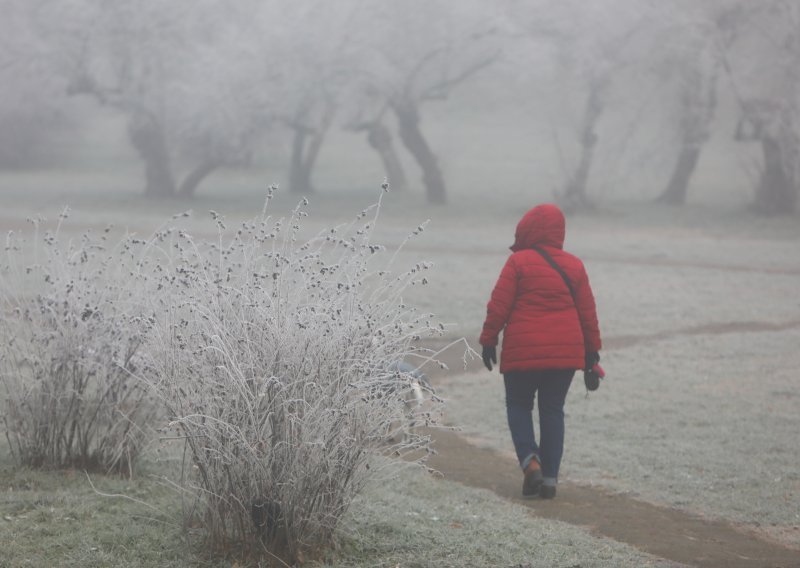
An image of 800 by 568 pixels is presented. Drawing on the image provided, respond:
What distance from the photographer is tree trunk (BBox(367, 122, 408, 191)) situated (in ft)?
109

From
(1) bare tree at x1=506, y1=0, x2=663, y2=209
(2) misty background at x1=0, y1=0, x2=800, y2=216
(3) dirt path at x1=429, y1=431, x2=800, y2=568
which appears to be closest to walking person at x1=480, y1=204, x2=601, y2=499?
(3) dirt path at x1=429, y1=431, x2=800, y2=568

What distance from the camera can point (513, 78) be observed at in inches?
1325

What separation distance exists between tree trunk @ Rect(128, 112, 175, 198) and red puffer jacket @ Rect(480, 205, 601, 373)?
88.9ft

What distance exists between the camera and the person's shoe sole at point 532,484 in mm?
6438

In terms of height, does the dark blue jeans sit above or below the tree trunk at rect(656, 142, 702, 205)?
below

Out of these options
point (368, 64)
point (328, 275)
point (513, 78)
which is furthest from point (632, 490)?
point (513, 78)

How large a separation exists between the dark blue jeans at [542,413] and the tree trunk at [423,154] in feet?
85.1

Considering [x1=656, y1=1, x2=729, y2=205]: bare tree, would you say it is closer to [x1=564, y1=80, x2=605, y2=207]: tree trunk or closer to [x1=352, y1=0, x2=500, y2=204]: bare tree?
[x1=564, y1=80, x2=605, y2=207]: tree trunk

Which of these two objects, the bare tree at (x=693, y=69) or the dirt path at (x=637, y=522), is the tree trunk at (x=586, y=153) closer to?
the bare tree at (x=693, y=69)

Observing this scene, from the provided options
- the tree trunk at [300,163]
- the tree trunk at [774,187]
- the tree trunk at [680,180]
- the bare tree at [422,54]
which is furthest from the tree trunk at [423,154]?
the tree trunk at [774,187]

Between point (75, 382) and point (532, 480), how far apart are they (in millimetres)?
2690

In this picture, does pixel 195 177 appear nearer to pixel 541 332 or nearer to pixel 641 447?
pixel 641 447

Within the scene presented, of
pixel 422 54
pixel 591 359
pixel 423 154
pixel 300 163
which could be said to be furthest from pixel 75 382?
pixel 300 163

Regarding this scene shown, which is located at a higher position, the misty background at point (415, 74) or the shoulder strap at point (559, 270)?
the misty background at point (415, 74)
